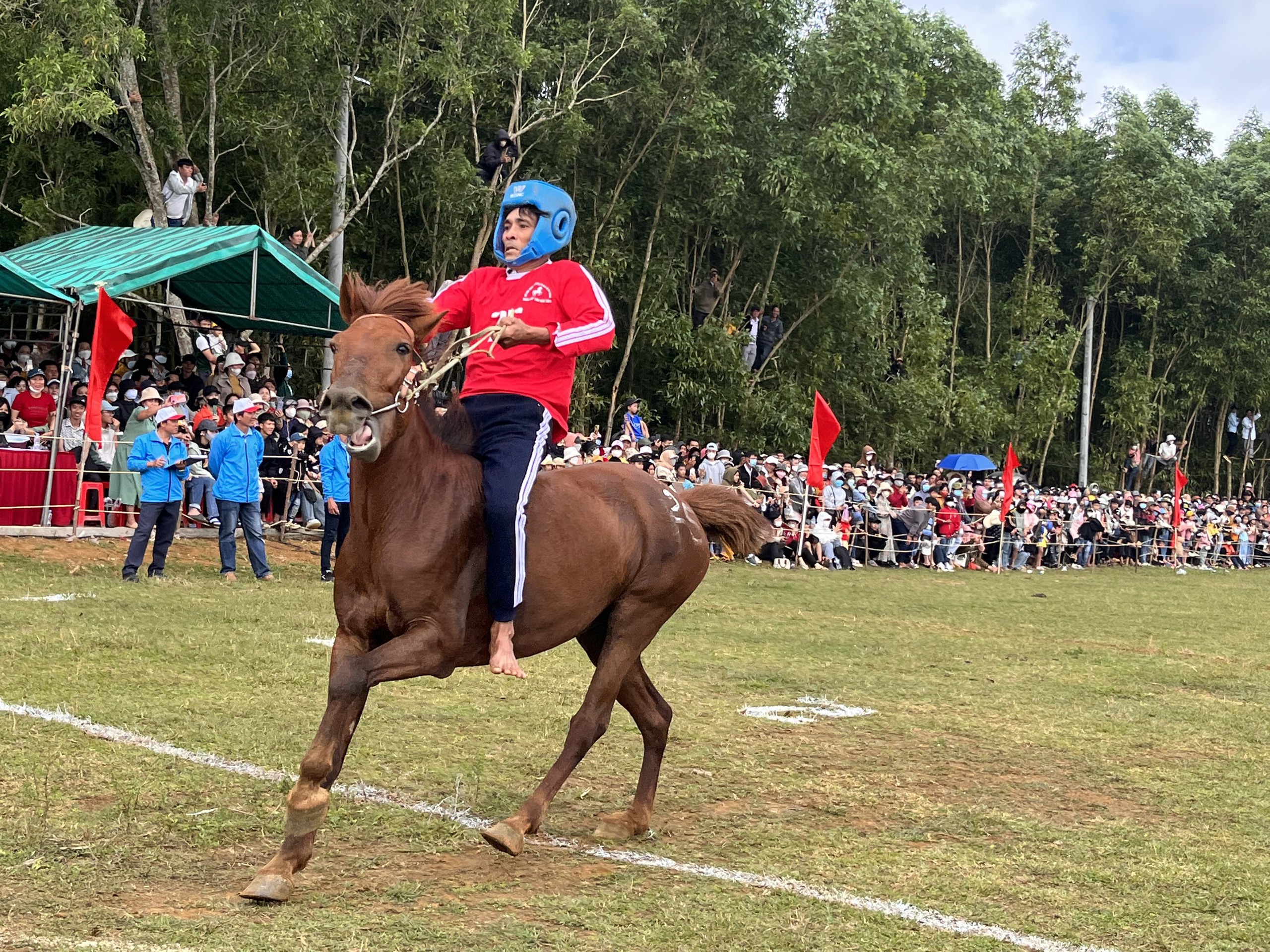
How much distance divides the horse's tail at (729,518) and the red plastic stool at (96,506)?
13.0 meters

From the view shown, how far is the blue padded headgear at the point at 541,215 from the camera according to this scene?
621 centimetres

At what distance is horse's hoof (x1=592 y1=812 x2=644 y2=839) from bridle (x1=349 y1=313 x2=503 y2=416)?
207cm

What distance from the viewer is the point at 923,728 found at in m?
9.11

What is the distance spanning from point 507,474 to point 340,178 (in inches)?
788

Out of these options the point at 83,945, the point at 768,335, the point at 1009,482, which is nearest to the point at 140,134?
the point at 768,335

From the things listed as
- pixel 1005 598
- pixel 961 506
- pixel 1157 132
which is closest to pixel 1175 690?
pixel 1005 598

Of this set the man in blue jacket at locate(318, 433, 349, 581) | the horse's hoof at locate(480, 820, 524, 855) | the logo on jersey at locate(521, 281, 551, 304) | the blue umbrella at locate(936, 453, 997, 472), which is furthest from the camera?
the blue umbrella at locate(936, 453, 997, 472)

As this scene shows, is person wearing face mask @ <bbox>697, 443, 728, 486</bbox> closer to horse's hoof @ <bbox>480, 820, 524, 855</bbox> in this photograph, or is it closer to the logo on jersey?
the logo on jersey

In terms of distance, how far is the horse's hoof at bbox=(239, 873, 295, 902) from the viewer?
472 cm

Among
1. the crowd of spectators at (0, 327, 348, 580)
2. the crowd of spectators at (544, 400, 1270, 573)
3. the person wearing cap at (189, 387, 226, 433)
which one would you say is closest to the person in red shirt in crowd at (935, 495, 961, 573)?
the crowd of spectators at (544, 400, 1270, 573)

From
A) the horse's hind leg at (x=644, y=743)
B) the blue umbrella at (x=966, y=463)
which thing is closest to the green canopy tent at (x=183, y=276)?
the horse's hind leg at (x=644, y=743)

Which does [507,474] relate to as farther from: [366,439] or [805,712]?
[805,712]

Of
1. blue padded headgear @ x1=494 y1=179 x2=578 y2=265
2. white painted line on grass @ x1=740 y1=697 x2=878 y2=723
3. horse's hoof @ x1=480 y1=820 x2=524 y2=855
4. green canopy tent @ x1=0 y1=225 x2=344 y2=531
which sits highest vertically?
green canopy tent @ x1=0 y1=225 x2=344 y2=531

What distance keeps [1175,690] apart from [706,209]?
23643 millimetres
